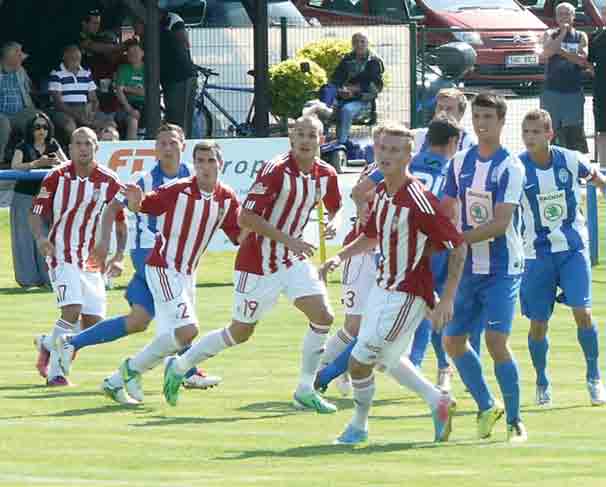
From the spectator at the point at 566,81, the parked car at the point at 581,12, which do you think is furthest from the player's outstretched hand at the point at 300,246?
the parked car at the point at 581,12

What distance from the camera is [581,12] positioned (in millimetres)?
35469

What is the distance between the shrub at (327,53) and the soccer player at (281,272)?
1595 cm

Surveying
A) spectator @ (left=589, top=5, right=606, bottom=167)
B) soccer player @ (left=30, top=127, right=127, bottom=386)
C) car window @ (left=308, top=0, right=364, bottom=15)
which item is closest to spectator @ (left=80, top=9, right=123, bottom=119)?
spectator @ (left=589, top=5, right=606, bottom=167)

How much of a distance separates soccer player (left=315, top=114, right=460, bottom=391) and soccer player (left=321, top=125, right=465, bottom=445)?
752 mm

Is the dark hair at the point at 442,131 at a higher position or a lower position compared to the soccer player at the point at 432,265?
higher

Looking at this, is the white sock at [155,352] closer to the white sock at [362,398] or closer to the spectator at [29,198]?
the white sock at [362,398]

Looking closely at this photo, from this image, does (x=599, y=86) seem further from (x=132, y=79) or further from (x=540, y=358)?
(x=540, y=358)

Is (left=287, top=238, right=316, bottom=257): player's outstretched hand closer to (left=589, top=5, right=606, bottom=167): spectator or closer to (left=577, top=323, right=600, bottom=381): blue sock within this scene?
(left=577, top=323, right=600, bottom=381): blue sock

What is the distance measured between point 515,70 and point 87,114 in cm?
932

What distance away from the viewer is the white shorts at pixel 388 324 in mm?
10172

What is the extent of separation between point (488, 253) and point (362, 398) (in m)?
1.06

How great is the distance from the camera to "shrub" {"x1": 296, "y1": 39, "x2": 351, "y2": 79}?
2780 centimetres

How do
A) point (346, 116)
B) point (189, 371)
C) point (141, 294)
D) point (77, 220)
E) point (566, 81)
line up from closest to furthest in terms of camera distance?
point (189, 371)
point (141, 294)
point (77, 220)
point (566, 81)
point (346, 116)

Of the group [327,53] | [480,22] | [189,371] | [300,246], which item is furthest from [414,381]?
[480,22]
